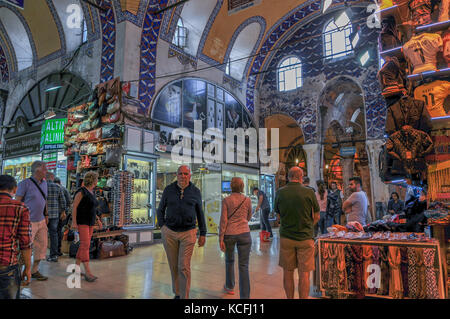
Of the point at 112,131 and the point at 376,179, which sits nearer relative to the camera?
the point at 112,131

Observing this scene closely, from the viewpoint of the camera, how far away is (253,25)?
45.4 feet

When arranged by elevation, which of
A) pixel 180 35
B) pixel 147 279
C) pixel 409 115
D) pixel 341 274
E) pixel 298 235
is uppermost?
pixel 180 35

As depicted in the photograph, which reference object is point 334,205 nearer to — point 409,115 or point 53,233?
point 409,115

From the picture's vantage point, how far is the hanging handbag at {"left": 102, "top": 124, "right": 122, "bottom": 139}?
8820mm

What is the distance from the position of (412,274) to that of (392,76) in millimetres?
2475

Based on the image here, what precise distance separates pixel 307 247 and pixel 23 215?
107 inches

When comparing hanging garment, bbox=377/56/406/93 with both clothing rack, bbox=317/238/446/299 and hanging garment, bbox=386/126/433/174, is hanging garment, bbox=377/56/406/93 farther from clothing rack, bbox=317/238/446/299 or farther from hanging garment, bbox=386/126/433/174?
clothing rack, bbox=317/238/446/299

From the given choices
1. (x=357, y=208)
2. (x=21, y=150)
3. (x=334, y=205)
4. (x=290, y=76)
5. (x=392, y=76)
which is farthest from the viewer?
(x=290, y=76)

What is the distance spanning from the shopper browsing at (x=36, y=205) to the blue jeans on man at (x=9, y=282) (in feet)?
7.94

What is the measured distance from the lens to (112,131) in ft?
29.1

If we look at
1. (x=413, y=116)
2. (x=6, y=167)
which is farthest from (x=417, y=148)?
(x=6, y=167)

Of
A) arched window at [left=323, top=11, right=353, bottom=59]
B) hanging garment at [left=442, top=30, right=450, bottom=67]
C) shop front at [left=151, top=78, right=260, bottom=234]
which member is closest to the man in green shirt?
hanging garment at [left=442, top=30, right=450, bottom=67]

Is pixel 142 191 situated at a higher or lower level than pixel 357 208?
higher

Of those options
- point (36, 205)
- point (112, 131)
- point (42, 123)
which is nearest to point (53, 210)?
point (36, 205)
